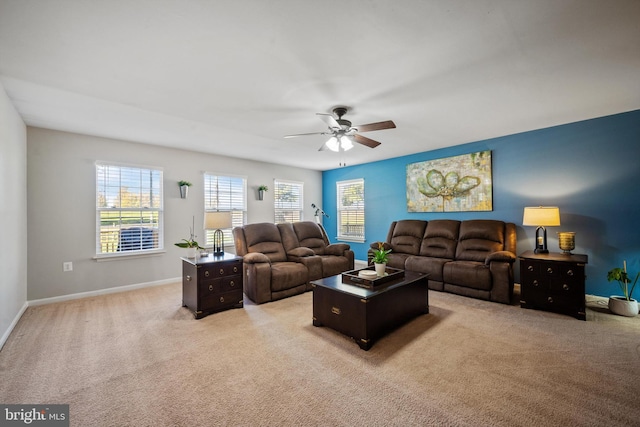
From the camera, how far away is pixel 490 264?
3.69 metres

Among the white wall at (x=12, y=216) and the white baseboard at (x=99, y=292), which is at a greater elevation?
the white wall at (x=12, y=216)

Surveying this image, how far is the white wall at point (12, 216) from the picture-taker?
2559 mm

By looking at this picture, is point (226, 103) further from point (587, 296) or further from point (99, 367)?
point (587, 296)

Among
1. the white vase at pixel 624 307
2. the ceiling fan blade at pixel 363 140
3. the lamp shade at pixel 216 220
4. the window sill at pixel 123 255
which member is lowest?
the white vase at pixel 624 307

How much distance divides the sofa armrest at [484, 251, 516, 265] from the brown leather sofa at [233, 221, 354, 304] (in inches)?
84.3

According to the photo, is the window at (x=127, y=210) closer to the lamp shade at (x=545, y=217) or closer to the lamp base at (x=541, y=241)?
the lamp shade at (x=545, y=217)

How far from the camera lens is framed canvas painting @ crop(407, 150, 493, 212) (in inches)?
179

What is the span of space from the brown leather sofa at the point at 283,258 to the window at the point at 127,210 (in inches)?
64.0

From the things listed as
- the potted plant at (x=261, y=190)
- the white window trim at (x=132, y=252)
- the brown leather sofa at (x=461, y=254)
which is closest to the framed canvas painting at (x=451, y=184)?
the brown leather sofa at (x=461, y=254)

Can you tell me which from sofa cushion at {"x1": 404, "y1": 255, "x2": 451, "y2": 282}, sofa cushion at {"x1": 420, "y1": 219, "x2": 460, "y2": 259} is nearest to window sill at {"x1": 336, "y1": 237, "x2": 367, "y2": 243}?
sofa cushion at {"x1": 420, "y1": 219, "x2": 460, "y2": 259}

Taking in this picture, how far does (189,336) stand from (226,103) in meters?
2.51

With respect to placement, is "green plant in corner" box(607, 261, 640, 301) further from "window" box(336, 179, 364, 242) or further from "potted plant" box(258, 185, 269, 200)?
"potted plant" box(258, 185, 269, 200)

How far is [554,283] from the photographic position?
10.4 ft

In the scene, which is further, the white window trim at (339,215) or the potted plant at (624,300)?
the white window trim at (339,215)
